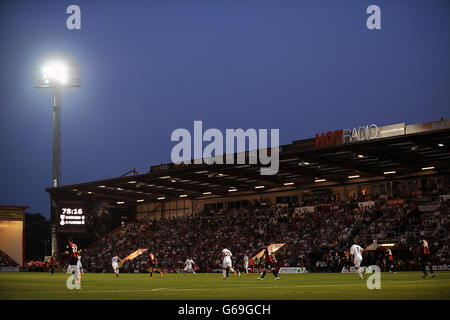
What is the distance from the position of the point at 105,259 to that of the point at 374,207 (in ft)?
119

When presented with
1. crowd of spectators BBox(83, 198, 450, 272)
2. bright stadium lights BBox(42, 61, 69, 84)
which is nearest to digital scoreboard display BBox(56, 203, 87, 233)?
crowd of spectators BBox(83, 198, 450, 272)

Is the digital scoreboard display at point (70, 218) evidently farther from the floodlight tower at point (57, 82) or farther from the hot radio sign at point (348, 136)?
the hot radio sign at point (348, 136)

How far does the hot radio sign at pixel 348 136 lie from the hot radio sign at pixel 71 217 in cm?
3531

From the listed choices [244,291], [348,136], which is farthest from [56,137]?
[244,291]

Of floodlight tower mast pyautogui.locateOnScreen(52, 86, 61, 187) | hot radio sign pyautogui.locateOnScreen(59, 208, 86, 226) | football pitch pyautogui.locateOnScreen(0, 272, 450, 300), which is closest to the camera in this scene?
football pitch pyautogui.locateOnScreen(0, 272, 450, 300)

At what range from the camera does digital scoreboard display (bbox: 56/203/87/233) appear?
71125 mm

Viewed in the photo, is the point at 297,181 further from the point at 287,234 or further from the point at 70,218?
the point at 70,218

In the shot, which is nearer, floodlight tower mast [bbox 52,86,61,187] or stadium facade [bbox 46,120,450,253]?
stadium facade [bbox 46,120,450,253]

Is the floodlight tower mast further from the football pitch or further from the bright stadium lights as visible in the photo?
the football pitch

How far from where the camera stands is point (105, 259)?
74812 mm

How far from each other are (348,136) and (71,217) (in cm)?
3879

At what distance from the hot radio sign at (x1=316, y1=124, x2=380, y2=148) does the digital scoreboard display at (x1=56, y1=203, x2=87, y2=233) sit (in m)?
35.3
